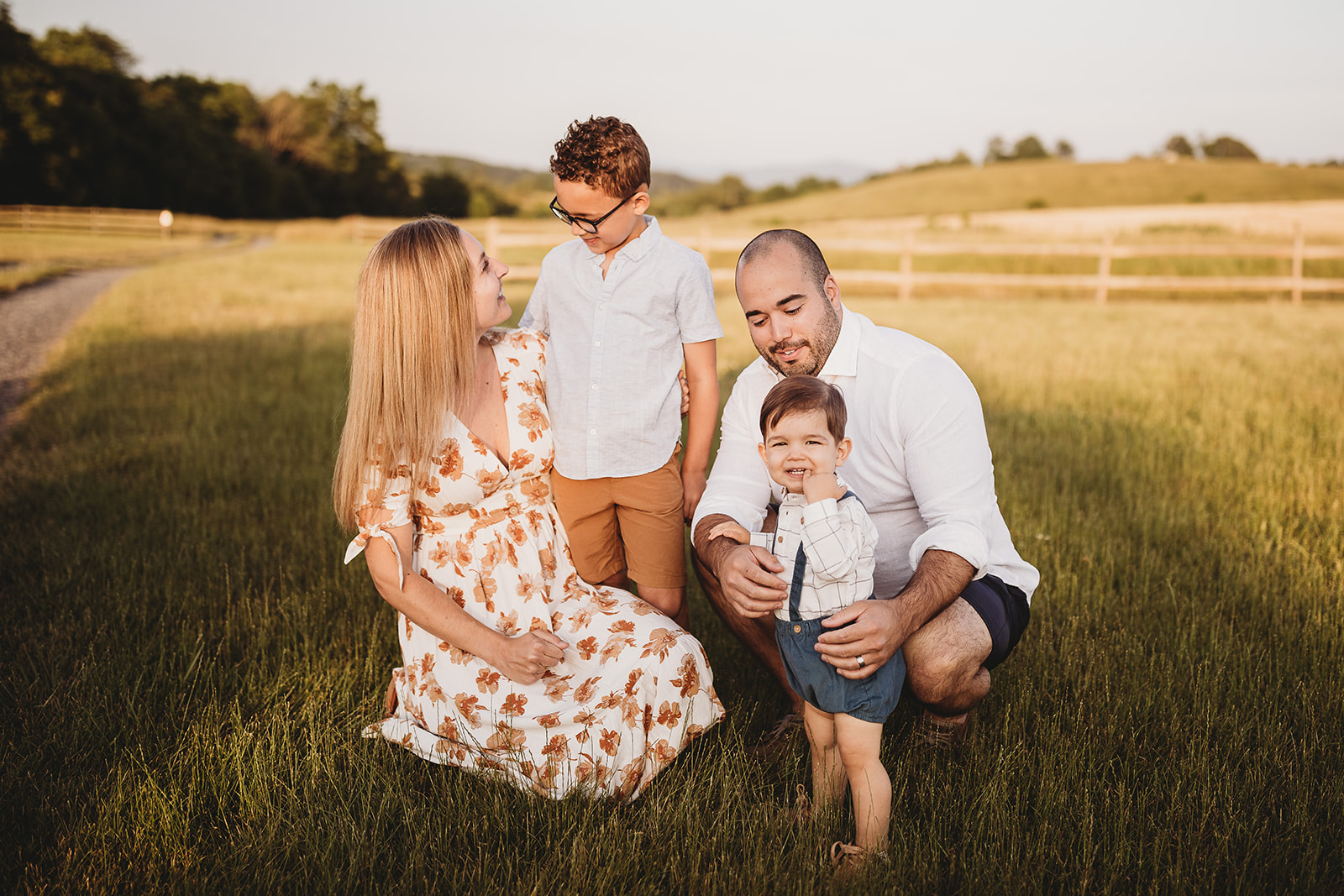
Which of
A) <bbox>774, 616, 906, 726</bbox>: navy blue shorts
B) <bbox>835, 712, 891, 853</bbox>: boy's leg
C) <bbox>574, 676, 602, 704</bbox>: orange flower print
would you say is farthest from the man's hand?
<bbox>574, 676, 602, 704</bbox>: orange flower print

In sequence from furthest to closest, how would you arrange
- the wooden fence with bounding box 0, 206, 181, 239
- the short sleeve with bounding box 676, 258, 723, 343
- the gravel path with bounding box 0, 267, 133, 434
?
the wooden fence with bounding box 0, 206, 181, 239
the gravel path with bounding box 0, 267, 133, 434
the short sleeve with bounding box 676, 258, 723, 343

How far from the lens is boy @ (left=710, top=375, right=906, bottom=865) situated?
222 cm

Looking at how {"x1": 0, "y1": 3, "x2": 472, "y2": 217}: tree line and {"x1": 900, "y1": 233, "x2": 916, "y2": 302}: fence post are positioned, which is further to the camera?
{"x1": 0, "y1": 3, "x2": 472, "y2": 217}: tree line

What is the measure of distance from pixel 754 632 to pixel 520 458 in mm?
1116

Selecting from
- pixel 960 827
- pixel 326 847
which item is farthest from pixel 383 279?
pixel 960 827

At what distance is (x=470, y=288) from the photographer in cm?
268

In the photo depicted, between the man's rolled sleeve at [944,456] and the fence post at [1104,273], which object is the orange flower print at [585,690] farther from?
the fence post at [1104,273]

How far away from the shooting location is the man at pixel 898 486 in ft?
8.30

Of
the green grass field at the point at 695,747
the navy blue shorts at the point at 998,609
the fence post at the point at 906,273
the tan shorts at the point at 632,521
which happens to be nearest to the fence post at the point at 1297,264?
the fence post at the point at 906,273

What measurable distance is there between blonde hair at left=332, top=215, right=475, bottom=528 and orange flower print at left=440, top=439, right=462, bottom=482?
0.25ft

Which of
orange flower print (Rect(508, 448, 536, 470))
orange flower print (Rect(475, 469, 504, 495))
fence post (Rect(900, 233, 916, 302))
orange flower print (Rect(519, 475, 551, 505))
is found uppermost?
fence post (Rect(900, 233, 916, 302))

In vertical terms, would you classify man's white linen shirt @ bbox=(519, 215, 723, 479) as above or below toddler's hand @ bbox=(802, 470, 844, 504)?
above

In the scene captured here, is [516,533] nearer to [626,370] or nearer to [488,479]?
[488,479]

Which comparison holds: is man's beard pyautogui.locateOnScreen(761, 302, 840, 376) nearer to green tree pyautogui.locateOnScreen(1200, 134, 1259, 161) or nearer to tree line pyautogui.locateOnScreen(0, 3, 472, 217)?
tree line pyautogui.locateOnScreen(0, 3, 472, 217)
